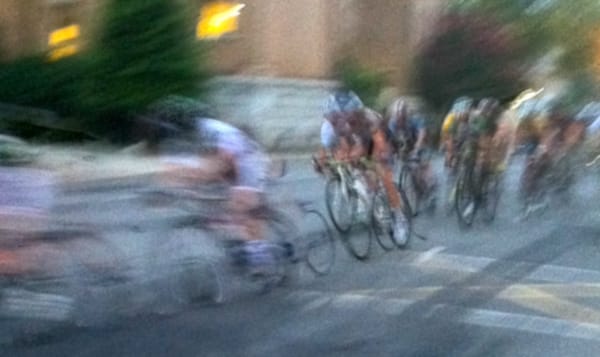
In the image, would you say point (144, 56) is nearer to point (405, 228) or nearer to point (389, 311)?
point (405, 228)

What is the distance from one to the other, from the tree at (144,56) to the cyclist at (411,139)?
2071 millimetres

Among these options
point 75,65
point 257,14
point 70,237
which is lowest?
point 70,237

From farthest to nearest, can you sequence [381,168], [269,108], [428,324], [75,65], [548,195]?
[269,108] → [75,65] → [548,195] → [381,168] → [428,324]

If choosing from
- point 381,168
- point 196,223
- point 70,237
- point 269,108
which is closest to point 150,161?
point 196,223

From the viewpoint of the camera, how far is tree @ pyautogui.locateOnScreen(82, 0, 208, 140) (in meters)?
13.1

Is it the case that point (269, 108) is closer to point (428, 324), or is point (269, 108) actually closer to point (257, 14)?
point (257, 14)

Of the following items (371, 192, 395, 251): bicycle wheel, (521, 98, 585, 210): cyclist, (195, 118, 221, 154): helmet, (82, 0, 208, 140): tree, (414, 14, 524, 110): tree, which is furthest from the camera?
(414, 14, 524, 110): tree

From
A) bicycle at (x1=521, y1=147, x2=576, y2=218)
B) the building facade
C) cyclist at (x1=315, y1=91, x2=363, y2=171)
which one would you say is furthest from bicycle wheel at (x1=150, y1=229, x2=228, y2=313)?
the building facade

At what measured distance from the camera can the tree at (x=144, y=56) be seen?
43.0 feet

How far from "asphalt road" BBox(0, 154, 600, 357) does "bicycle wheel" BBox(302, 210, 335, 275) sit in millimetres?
127

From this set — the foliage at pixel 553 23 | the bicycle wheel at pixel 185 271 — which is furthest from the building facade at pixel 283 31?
the bicycle wheel at pixel 185 271

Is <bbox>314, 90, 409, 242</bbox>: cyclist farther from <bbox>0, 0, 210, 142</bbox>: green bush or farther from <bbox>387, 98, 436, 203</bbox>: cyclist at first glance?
<bbox>0, 0, 210, 142</bbox>: green bush

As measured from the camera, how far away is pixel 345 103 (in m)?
12.3

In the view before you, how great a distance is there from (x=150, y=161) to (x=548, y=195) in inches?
230
